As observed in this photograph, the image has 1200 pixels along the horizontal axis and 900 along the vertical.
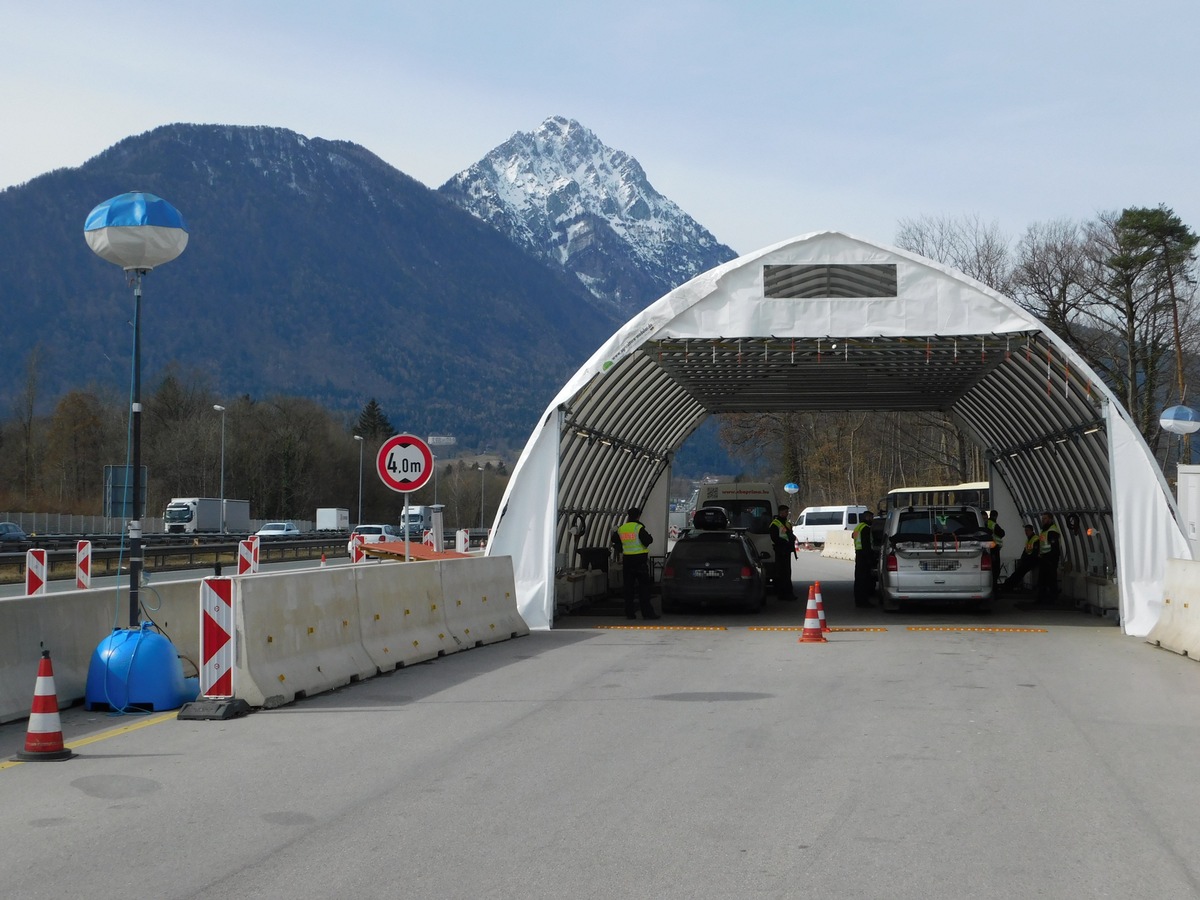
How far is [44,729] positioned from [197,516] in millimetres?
66857

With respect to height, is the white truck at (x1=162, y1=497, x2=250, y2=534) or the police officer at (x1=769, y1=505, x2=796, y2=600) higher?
the white truck at (x1=162, y1=497, x2=250, y2=534)

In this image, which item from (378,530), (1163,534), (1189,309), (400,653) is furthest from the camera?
(378,530)

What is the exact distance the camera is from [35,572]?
20578mm

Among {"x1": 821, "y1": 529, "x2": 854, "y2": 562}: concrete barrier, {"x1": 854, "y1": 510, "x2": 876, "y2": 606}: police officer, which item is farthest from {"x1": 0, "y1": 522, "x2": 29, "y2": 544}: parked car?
{"x1": 854, "y1": 510, "x2": 876, "y2": 606}: police officer

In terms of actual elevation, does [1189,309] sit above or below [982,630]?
above

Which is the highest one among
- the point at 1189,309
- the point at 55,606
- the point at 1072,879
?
the point at 1189,309

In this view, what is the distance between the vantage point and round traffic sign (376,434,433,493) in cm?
1694

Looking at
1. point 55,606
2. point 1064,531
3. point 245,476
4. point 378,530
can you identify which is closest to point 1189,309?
point 1064,531

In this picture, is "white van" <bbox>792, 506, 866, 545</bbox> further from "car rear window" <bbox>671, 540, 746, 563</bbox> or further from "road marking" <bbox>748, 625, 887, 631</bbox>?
"road marking" <bbox>748, 625, 887, 631</bbox>

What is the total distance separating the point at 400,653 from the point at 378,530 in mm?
58506

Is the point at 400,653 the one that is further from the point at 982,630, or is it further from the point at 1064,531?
the point at 1064,531

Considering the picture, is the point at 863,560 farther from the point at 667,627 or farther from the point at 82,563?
the point at 82,563

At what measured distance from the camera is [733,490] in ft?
102

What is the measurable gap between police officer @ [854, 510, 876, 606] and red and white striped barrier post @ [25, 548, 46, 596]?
45.1 ft
